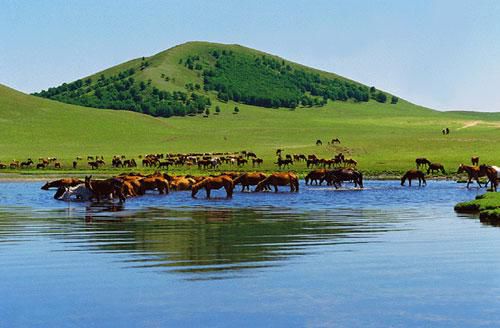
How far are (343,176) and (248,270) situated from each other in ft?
111

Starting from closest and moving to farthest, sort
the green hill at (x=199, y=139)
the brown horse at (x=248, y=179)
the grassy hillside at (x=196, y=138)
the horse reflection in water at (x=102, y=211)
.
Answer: the horse reflection in water at (x=102, y=211) < the brown horse at (x=248, y=179) < the green hill at (x=199, y=139) < the grassy hillside at (x=196, y=138)

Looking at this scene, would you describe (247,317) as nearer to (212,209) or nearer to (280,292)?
(280,292)

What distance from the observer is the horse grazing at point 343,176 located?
46.6 m

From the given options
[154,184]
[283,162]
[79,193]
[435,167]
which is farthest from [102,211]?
[283,162]

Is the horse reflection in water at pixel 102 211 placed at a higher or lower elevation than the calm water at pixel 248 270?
higher

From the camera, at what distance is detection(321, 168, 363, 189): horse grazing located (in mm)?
46594

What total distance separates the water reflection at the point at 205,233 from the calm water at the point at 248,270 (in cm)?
3

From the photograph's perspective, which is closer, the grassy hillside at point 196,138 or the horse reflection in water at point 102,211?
the horse reflection in water at point 102,211

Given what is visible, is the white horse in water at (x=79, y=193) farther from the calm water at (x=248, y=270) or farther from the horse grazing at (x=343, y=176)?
the horse grazing at (x=343, y=176)

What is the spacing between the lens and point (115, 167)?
81.0m

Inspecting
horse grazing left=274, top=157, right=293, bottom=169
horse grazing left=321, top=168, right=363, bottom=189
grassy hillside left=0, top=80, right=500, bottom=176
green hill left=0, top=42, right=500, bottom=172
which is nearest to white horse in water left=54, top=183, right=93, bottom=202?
horse grazing left=321, top=168, right=363, bottom=189

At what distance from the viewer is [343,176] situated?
47.4 m

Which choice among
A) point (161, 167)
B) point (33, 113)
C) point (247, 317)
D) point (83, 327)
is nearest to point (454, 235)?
point (247, 317)

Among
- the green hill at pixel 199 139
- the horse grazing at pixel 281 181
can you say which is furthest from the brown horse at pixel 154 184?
the green hill at pixel 199 139
